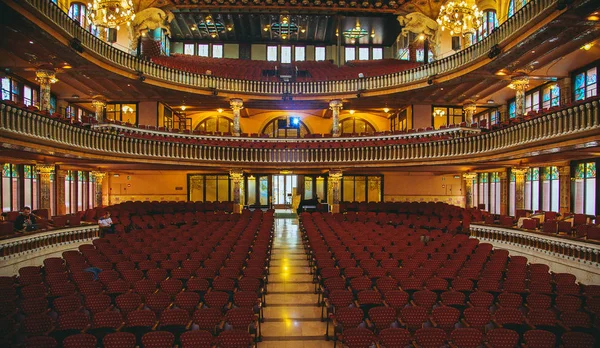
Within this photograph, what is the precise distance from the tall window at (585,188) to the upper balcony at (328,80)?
4.99 metres

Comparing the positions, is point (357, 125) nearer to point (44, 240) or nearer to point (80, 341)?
point (44, 240)

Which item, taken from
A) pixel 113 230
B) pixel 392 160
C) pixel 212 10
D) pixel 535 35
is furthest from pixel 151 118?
pixel 535 35

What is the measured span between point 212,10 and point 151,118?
7.26 meters

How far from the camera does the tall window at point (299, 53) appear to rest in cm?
3052

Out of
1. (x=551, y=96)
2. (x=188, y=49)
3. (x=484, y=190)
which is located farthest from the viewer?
(x=188, y=49)

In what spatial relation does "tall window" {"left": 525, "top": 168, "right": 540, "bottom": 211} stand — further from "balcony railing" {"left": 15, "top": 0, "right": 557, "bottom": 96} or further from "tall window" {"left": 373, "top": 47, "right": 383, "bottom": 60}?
"tall window" {"left": 373, "top": 47, "right": 383, "bottom": 60}

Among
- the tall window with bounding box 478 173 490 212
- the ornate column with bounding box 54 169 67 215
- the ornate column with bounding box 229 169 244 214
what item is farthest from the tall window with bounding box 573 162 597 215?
the ornate column with bounding box 54 169 67 215

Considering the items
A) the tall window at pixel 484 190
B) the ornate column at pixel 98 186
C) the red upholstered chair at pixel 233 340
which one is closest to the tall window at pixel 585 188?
the tall window at pixel 484 190

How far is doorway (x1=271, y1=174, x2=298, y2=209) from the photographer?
88.7 feet

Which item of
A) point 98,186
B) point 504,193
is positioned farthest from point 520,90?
point 98,186

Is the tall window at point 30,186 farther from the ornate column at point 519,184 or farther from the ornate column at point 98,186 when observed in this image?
the ornate column at point 519,184

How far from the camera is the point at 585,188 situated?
15906 mm

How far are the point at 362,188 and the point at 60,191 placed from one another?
16.9 metres

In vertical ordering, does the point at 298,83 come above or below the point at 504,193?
above
